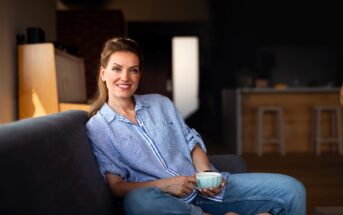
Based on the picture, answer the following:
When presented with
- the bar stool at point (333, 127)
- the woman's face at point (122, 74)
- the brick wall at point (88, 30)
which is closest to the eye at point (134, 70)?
the woman's face at point (122, 74)

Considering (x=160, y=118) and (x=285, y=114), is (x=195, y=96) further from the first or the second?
(x=160, y=118)

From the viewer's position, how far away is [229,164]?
1933mm

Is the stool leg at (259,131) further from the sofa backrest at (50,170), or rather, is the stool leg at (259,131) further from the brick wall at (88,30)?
the sofa backrest at (50,170)

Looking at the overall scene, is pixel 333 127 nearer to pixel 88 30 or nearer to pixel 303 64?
pixel 303 64

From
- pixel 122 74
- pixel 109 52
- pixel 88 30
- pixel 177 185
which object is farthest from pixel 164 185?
pixel 88 30

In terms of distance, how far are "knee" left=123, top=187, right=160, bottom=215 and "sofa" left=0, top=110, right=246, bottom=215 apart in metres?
0.08

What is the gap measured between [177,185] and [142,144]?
0.22 m

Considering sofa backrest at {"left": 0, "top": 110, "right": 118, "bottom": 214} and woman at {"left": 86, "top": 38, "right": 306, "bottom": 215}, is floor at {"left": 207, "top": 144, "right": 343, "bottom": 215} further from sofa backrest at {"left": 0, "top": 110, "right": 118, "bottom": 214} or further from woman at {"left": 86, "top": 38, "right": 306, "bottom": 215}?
sofa backrest at {"left": 0, "top": 110, "right": 118, "bottom": 214}

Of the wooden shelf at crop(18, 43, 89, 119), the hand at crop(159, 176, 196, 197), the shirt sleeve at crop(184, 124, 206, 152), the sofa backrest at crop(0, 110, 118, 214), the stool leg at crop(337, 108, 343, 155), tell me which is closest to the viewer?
the sofa backrest at crop(0, 110, 118, 214)

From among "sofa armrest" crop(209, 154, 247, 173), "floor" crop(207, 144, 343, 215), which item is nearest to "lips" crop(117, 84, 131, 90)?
"sofa armrest" crop(209, 154, 247, 173)

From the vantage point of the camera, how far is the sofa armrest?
1919mm

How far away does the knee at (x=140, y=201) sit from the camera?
130 cm

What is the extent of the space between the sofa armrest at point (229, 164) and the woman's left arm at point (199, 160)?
0.58 feet

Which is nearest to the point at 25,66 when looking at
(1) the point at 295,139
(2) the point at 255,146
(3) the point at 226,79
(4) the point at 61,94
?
(4) the point at 61,94
